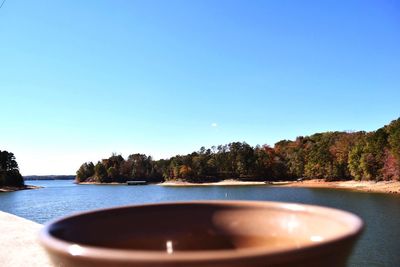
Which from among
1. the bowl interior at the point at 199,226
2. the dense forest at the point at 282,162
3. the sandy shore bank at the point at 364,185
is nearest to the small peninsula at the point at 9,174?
the dense forest at the point at 282,162

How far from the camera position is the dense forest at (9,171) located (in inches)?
3885

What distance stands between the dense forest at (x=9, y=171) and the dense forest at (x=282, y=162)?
110 feet

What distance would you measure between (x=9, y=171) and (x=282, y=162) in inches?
2660

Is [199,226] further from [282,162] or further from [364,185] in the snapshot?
[282,162]

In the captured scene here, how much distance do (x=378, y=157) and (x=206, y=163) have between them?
54554 millimetres

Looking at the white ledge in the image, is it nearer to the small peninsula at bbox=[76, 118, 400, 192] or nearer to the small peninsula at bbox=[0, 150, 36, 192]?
the small peninsula at bbox=[76, 118, 400, 192]

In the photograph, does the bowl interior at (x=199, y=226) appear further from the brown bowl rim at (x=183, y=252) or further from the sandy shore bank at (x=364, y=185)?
the sandy shore bank at (x=364, y=185)

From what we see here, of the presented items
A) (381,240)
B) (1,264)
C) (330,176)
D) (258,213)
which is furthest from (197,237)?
(330,176)

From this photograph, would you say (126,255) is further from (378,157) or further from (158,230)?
(378,157)

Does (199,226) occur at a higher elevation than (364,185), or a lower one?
higher

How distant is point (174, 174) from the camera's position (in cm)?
11581

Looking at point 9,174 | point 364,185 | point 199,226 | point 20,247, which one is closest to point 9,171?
point 9,174

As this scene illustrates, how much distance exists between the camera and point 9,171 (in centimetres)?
10262

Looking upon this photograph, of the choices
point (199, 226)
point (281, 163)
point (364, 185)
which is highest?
point (281, 163)
